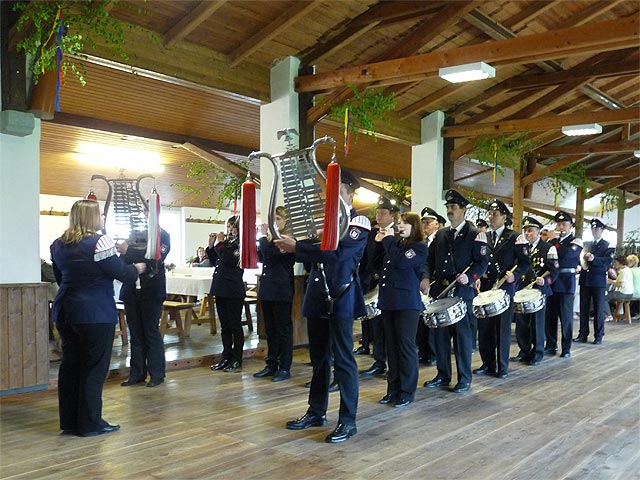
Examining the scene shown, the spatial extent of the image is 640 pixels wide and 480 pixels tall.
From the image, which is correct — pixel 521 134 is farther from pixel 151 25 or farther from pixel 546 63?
pixel 151 25

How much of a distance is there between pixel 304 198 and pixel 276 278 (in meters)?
2.03

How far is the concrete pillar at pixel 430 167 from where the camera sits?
10023 mm

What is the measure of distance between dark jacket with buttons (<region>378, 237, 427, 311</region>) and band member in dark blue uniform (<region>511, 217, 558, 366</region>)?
2395mm

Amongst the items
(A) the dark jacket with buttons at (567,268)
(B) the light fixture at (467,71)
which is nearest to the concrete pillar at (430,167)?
(A) the dark jacket with buttons at (567,268)

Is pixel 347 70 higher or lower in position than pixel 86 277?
higher

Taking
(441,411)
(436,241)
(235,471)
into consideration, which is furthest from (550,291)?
(235,471)

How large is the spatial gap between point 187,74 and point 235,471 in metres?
4.72

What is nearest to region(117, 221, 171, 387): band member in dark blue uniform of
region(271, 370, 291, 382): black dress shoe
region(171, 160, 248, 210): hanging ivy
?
region(271, 370, 291, 382): black dress shoe

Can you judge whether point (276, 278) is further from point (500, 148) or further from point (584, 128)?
point (500, 148)

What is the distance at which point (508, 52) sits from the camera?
6.12m

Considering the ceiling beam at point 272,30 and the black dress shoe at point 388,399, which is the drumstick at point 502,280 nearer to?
the black dress shoe at point 388,399

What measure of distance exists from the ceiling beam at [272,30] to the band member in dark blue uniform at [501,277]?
2855 mm

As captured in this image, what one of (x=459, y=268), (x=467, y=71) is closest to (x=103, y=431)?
(x=459, y=268)

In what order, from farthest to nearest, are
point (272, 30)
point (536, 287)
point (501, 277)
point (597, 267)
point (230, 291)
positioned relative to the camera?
1. point (597, 267)
2. point (272, 30)
3. point (536, 287)
4. point (501, 277)
5. point (230, 291)
